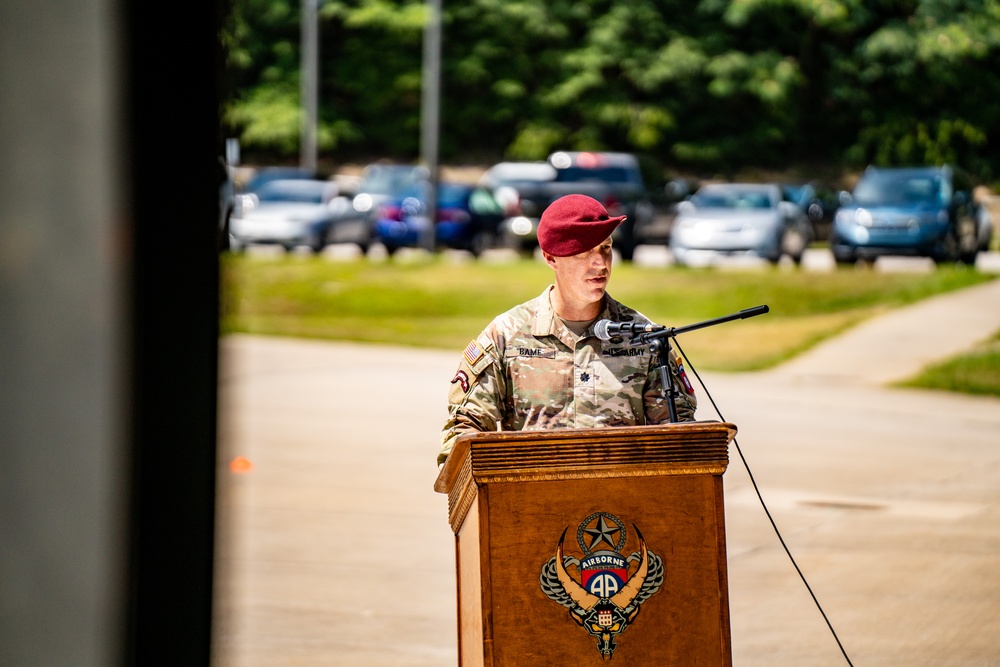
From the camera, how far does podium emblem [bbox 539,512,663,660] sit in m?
3.12

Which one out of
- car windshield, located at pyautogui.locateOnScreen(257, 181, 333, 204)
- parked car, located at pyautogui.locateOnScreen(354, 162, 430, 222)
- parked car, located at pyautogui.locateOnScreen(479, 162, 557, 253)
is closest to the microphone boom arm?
parked car, located at pyautogui.locateOnScreen(479, 162, 557, 253)

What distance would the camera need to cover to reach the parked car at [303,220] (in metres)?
30.2

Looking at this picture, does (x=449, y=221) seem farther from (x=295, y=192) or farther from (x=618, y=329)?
(x=618, y=329)

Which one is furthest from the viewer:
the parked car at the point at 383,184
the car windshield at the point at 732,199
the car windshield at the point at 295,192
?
the parked car at the point at 383,184

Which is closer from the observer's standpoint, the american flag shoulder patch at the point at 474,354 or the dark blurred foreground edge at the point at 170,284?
the dark blurred foreground edge at the point at 170,284

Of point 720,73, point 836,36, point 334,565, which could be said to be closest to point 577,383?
point 334,565

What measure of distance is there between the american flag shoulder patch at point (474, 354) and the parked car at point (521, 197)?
23127 mm

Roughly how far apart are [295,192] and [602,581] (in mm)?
29298

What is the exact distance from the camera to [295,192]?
104 ft

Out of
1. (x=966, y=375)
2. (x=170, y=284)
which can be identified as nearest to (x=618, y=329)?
(x=170, y=284)

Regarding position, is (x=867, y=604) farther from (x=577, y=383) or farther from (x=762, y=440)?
(x=762, y=440)

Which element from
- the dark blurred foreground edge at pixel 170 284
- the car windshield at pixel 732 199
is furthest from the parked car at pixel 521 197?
the dark blurred foreground edge at pixel 170 284

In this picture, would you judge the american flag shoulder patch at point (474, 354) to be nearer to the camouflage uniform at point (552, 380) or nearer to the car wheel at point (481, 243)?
the camouflage uniform at point (552, 380)

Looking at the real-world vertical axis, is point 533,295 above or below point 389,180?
below
